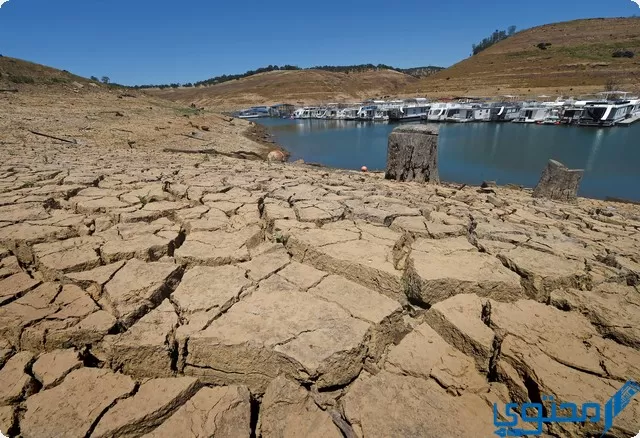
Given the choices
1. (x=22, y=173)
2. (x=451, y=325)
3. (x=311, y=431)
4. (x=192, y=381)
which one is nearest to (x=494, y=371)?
(x=451, y=325)

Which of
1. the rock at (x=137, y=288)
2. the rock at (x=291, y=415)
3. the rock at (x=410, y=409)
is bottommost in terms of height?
the rock at (x=410, y=409)

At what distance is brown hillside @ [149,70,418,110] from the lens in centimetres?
4947

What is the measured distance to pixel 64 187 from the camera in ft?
10.6

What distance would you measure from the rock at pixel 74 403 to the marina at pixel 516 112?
27.5 m

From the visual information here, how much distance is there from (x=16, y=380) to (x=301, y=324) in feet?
3.60

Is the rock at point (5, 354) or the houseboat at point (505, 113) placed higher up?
the rock at point (5, 354)

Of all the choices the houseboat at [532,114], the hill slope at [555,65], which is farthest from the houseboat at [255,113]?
the houseboat at [532,114]

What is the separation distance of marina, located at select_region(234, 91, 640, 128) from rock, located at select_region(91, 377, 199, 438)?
27.3 metres

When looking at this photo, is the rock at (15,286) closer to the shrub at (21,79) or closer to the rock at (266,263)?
the rock at (266,263)

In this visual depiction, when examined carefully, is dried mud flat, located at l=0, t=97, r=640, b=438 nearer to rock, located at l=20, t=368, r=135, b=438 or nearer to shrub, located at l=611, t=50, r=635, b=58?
rock, located at l=20, t=368, r=135, b=438

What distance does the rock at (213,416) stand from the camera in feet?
3.63

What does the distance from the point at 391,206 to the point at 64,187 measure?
3249 mm

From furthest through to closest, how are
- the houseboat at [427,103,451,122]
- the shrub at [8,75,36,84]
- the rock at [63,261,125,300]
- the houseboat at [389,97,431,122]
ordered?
the houseboat at [389,97,431,122]
the houseboat at [427,103,451,122]
the shrub at [8,75,36,84]
the rock at [63,261,125,300]

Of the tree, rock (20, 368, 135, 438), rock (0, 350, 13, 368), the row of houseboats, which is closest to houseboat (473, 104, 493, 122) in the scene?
the row of houseboats
